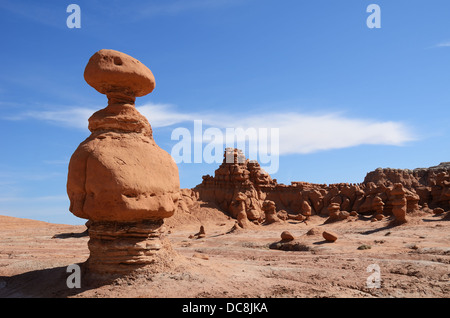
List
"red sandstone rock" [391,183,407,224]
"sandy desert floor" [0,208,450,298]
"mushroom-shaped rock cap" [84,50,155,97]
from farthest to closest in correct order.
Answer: "red sandstone rock" [391,183,407,224] → "mushroom-shaped rock cap" [84,50,155,97] → "sandy desert floor" [0,208,450,298]

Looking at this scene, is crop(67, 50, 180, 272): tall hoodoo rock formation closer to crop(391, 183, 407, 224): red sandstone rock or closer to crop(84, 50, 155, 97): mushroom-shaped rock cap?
crop(84, 50, 155, 97): mushroom-shaped rock cap

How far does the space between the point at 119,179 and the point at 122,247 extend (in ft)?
4.90

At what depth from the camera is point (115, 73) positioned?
27.3 ft

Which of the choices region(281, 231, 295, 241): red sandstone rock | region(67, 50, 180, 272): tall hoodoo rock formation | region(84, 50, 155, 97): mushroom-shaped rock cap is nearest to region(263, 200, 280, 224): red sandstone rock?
region(281, 231, 295, 241): red sandstone rock

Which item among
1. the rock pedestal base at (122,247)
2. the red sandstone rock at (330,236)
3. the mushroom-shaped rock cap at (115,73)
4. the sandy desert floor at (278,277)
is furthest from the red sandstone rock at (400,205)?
the mushroom-shaped rock cap at (115,73)

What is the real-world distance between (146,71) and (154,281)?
5.18m

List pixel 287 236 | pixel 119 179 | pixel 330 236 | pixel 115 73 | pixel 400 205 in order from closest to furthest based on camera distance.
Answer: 1. pixel 119 179
2. pixel 115 73
3. pixel 330 236
4. pixel 287 236
5. pixel 400 205

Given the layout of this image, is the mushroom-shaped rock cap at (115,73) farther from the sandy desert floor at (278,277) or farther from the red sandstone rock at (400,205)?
the red sandstone rock at (400,205)

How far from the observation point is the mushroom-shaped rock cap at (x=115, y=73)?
8.33 m

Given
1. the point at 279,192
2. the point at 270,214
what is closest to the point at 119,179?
the point at 270,214

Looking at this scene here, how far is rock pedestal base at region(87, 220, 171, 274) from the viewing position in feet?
24.4

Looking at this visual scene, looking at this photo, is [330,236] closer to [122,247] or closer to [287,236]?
[287,236]
